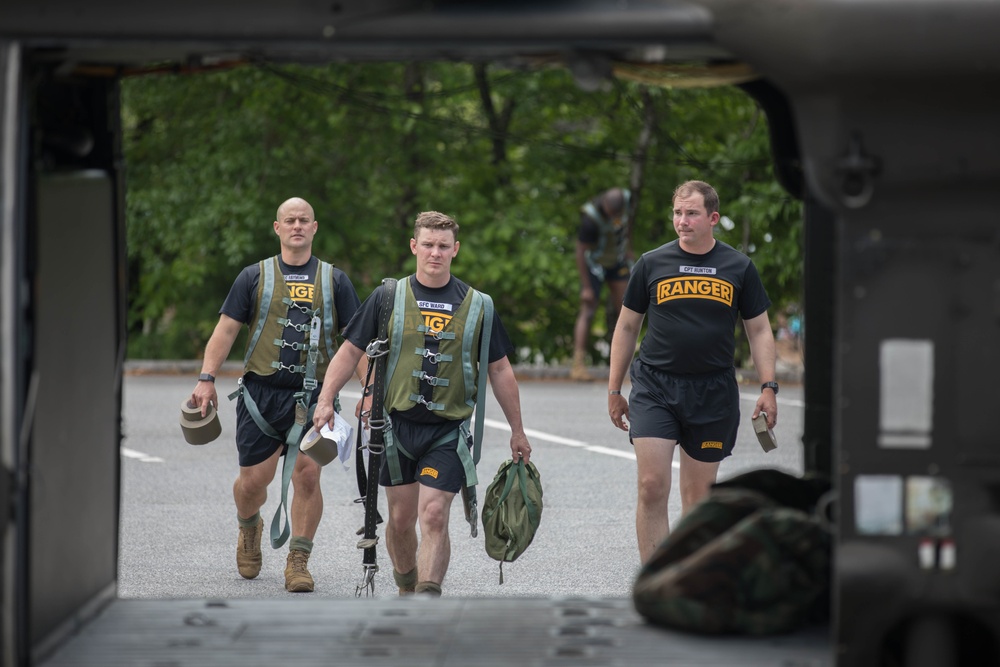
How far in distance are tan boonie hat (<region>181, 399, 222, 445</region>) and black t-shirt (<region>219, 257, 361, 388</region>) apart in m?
0.39

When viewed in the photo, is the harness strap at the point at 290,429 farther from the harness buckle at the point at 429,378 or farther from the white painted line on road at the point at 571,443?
the white painted line on road at the point at 571,443

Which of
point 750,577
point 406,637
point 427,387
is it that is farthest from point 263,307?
point 750,577

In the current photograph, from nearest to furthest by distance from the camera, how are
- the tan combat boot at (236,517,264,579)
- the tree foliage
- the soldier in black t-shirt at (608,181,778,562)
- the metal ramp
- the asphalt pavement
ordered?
1. the metal ramp
2. the soldier in black t-shirt at (608,181,778,562)
3. the asphalt pavement
4. the tan combat boot at (236,517,264,579)
5. the tree foliage

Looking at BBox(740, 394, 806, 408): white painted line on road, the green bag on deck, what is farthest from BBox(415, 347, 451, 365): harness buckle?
BBox(740, 394, 806, 408): white painted line on road

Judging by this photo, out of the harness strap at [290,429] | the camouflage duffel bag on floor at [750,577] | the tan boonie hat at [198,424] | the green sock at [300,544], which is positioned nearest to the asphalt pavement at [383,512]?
the green sock at [300,544]

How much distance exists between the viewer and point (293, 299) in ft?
26.5

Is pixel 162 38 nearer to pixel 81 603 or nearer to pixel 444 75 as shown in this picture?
pixel 81 603

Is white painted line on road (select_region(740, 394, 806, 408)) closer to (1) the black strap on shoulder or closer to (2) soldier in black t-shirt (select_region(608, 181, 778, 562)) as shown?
(2) soldier in black t-shirt (select_region(608, 181, 778, 562))

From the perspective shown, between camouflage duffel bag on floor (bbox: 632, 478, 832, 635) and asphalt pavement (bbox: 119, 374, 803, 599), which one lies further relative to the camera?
asphalt pavement (bbox: 119, 374, 803, 599)

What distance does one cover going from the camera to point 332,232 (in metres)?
19.8

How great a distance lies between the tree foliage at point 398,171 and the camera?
1947cm

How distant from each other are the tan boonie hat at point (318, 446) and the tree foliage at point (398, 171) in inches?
462

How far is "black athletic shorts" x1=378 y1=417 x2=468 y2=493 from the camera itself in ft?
22.7

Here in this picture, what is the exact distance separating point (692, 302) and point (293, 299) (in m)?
2.22
